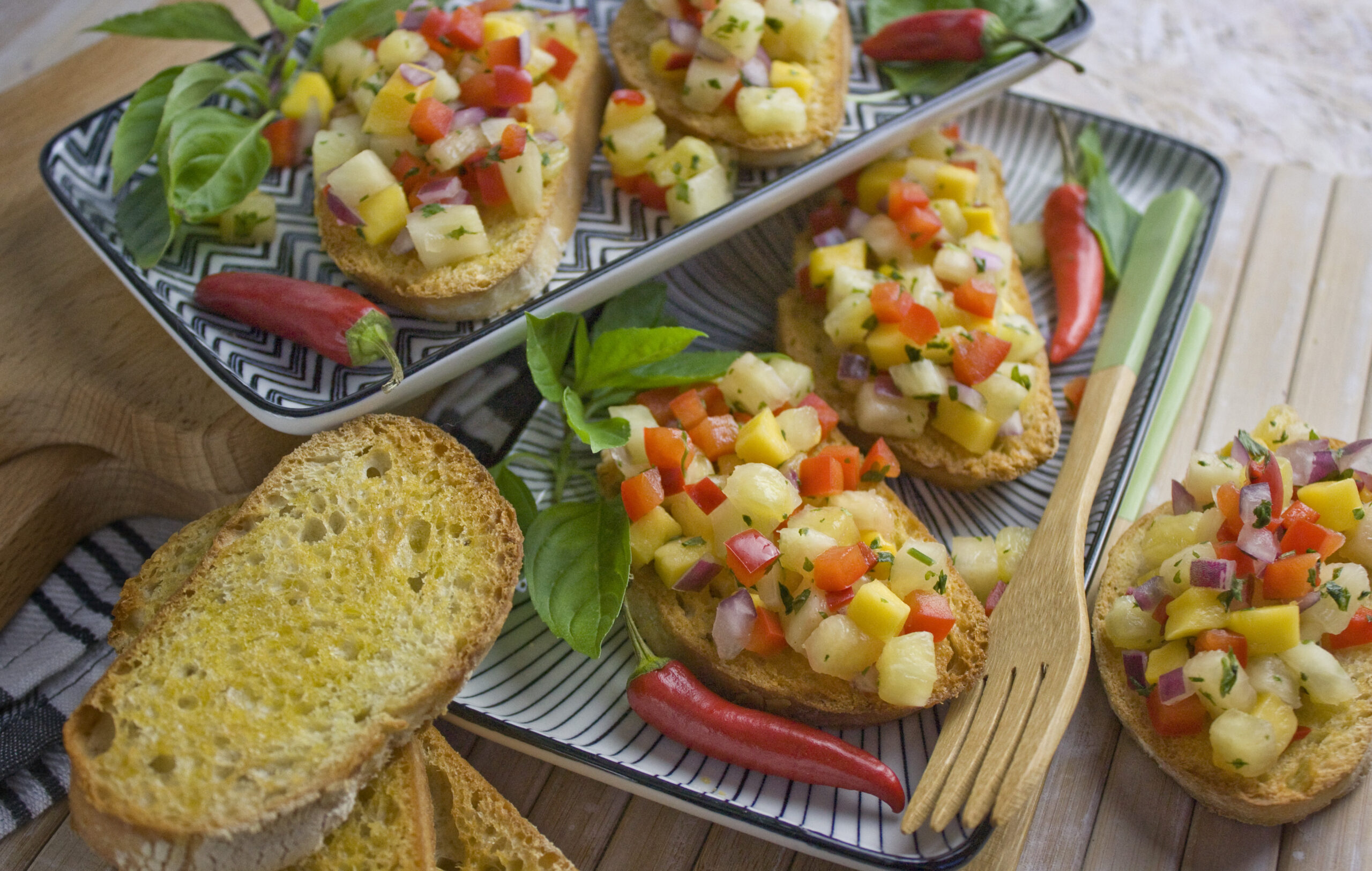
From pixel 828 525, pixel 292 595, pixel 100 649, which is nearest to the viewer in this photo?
pixel 292 595

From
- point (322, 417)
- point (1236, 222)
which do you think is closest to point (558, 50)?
point (322, 417)

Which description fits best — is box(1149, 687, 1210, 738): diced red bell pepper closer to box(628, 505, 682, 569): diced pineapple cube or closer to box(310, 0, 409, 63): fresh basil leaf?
box(628, 505, 682, 569): diced pineapple cube

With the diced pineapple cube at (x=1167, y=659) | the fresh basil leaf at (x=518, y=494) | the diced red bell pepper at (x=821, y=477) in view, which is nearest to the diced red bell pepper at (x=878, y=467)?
the diced red bell pepper at (x=821, y=477)

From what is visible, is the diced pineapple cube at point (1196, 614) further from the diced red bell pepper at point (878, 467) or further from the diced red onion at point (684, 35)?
Result: the diced red onion at point (684, 35)

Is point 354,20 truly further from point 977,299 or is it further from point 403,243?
point 977,299

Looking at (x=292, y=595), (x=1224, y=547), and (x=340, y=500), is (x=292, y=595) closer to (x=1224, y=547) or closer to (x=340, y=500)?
(x=340, y=500)

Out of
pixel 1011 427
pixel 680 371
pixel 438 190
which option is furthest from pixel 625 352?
pixel 1011 427

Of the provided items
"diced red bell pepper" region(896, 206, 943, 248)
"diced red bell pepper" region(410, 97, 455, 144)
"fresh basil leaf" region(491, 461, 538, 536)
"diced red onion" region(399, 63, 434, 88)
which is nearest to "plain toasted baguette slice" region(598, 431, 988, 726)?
"fresh basil leaf" region(491, 461, 538, 536)
